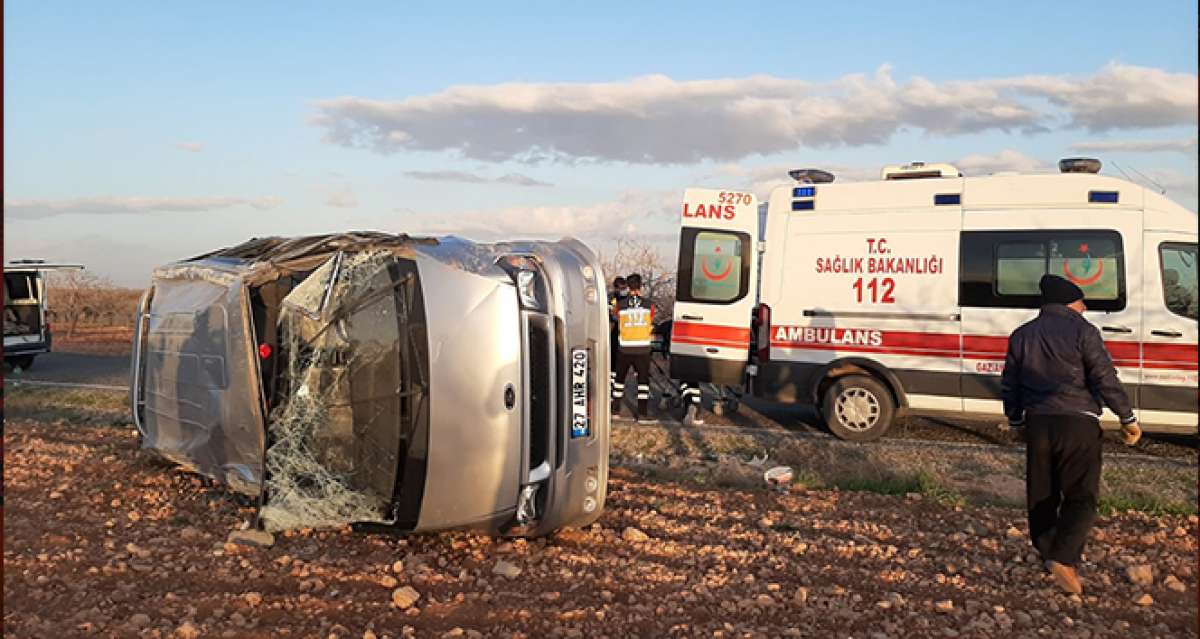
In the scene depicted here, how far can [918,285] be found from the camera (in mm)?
9812

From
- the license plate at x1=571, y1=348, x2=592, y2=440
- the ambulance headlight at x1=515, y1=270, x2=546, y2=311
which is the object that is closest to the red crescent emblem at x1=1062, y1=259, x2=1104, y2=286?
the license plate at x1=571, y1=348, x2=592, y2=440

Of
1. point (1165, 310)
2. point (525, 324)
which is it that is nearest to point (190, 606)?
point (525, 324)

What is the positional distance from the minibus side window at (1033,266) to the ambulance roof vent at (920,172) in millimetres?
808

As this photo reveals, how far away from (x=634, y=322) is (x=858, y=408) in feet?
8.69

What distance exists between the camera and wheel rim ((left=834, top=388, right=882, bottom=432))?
32.9 ft

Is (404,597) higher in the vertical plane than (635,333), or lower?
lower

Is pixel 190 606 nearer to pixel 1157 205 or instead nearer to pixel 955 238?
pixel 955 238

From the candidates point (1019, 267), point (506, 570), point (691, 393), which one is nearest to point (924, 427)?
point (1019, 267)

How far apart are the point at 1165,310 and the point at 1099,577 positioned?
4625mm

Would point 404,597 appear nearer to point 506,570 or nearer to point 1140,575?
point 506,570

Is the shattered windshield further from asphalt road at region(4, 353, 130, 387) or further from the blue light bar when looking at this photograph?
asphalt road at region(4, 353, 130, 387)

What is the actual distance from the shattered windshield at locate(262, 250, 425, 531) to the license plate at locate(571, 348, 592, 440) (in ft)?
3.32

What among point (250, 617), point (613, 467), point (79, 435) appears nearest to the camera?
point (250, 617)

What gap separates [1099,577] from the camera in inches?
214
